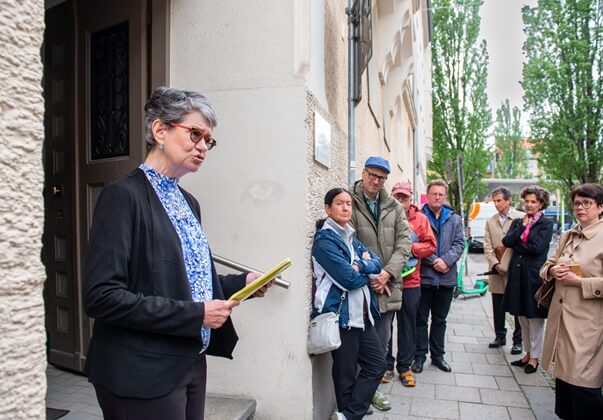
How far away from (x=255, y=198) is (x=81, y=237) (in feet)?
5.51

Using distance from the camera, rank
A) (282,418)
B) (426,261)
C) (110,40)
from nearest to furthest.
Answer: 1. (282,418)
2. (110,40)
3. (426,261)

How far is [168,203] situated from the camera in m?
1.78

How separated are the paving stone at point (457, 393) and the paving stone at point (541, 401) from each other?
0.44m

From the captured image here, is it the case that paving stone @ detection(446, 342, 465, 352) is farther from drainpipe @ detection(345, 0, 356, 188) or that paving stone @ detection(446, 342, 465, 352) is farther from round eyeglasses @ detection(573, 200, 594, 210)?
round eyeglasses @ detection(573, 200, 594, 210)

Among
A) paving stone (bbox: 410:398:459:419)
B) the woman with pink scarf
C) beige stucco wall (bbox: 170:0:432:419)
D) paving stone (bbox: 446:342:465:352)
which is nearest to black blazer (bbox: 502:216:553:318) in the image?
the woman with pink scarf

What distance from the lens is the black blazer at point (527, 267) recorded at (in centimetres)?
479

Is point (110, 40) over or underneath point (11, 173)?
over

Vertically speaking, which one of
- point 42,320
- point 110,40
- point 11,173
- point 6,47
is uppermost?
point 110,40

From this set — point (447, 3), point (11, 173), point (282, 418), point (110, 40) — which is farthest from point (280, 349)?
point (447, 3)

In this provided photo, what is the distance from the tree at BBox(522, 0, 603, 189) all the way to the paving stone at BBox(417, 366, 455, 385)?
15.2 m

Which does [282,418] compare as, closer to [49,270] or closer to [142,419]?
[142,419]

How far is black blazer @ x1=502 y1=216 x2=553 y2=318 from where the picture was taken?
189 inches

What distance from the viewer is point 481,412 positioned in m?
3.87

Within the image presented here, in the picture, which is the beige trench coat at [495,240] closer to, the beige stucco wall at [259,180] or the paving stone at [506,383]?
the paving stone at [506,383]
